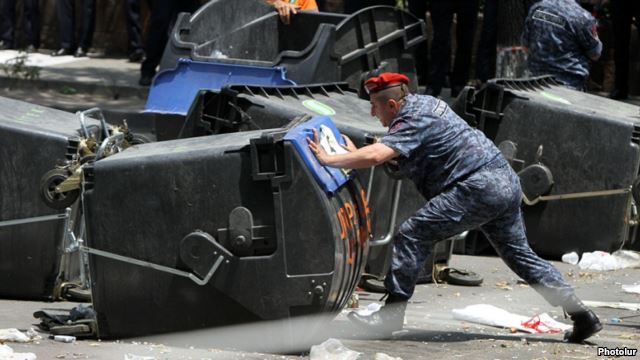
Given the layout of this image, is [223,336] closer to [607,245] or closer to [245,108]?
[245,108]

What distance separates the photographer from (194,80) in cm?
1012

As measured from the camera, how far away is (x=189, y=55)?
404 inches

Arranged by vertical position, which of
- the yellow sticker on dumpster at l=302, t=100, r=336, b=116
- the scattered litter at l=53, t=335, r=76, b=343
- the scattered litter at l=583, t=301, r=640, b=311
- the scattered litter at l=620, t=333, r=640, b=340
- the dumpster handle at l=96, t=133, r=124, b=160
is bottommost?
the scattered litter at l=53, t=335, r=76, b=343

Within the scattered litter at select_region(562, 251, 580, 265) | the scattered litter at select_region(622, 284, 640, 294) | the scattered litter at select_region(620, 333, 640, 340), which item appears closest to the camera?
the scattered litter at select_region(620, 333, 640, 340)

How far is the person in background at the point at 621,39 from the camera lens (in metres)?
16.5

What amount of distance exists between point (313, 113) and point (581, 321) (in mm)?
2068

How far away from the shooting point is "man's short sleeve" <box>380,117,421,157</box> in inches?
277

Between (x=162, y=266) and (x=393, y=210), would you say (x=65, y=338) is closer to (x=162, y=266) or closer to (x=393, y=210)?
(x=162, y=266)

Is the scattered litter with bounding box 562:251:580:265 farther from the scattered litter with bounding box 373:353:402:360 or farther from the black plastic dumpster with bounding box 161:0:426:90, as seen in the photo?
the scattered litter with bounding box 373:353:402:360

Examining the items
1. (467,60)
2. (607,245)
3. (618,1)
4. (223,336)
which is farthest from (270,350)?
(618,1)

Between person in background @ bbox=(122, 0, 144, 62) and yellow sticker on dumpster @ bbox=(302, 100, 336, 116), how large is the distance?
9995mm

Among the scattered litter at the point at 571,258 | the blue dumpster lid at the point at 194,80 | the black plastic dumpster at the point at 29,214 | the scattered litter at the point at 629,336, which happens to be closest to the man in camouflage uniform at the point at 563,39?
the scattered litter at the point at 571,258

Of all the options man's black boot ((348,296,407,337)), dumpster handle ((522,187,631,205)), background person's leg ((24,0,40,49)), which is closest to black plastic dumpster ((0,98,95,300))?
man's black boot ((348,296,407,337))

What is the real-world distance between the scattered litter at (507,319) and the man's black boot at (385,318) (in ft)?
2.38
